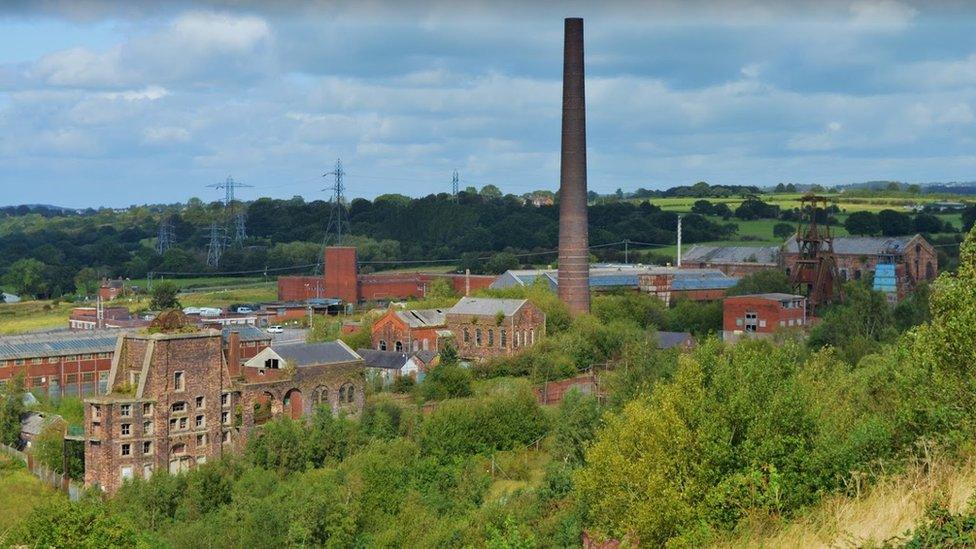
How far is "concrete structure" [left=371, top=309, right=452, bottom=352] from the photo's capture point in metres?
50.1

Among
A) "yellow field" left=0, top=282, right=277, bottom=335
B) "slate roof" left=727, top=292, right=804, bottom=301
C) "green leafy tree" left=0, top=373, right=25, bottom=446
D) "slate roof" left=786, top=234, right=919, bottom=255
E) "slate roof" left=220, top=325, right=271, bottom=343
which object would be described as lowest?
"green leafy tree" left=0, top=373, right=25, bottom=446

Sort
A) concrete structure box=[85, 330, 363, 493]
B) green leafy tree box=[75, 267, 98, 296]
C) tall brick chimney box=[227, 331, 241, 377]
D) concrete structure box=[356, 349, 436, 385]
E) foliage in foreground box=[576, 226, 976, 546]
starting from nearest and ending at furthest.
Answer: foliage in foreground box=[576, 226, 976, 546]
concrete structure box=[85, 330, 363, 493]
tall brick chimney box=[227, 331, 241, 377]
concrete structure box=[356, 349, 436, 385]
green leafy tree box=[75, 267, 98, 296]

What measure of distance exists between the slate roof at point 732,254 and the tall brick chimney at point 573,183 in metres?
26.4

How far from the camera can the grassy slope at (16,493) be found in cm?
3012

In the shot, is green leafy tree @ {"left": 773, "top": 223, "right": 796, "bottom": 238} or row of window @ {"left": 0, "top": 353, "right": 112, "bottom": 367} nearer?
row of window @ {"left": 0, "top": 353, "right": 112, "bottom": 367}

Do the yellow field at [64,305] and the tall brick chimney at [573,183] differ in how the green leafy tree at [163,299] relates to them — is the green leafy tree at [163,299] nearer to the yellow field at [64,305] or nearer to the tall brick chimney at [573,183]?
the yellow field at [64,305]

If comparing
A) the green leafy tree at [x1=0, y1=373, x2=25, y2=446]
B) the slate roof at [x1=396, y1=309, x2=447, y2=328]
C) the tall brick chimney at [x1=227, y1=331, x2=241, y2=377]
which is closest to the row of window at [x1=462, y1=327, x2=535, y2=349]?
the slate roof at [x1=396, y1=309, x2=447, y2=328]

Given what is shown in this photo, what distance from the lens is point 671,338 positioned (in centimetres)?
5225

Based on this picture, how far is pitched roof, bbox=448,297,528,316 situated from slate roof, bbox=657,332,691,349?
570 cm

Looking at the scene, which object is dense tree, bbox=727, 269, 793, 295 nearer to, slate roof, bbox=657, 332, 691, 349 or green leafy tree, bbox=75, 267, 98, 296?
slate roof, bbox=657, 332, 691, 349

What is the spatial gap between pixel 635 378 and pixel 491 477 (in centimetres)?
618

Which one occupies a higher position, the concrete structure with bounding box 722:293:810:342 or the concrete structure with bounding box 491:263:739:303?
the concrete structure with bounding box 491:263:739:303

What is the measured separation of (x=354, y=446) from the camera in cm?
3469

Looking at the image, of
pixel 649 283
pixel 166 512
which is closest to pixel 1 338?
pixel 166 512
